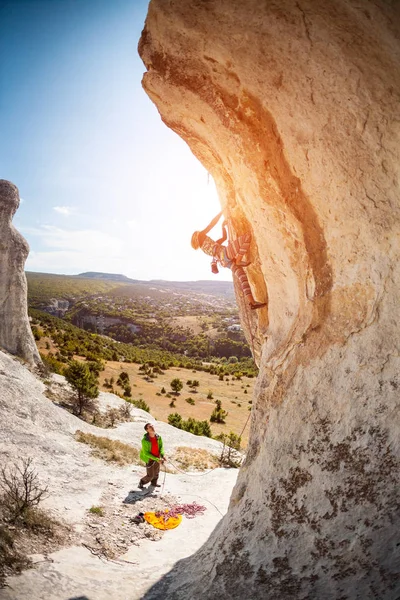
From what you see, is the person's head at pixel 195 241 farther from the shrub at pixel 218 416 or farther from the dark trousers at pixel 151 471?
the shrub at pixel 218 416

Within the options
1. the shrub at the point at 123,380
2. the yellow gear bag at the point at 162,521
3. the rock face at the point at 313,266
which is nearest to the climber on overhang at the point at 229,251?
the rock face at the point at 313,266

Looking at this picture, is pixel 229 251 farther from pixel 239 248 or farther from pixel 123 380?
pixel 123 380

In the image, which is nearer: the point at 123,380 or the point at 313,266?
the point at 313,266

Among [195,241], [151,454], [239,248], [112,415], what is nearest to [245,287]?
[239,248]

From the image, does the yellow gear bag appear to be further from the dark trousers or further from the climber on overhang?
the climber on overhang

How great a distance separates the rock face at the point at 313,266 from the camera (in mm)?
4066

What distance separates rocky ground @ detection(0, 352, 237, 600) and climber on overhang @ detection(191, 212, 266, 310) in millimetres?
5965

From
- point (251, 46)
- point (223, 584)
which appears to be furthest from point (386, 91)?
point (223, 584)

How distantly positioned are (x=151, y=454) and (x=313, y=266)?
8.10 meters

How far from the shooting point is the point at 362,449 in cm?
428

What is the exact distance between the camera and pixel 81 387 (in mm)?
17359

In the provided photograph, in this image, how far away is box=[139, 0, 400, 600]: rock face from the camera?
407 centimetres

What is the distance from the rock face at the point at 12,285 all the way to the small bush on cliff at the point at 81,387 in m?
3.28

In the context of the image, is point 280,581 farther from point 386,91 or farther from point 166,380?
point 166,380
